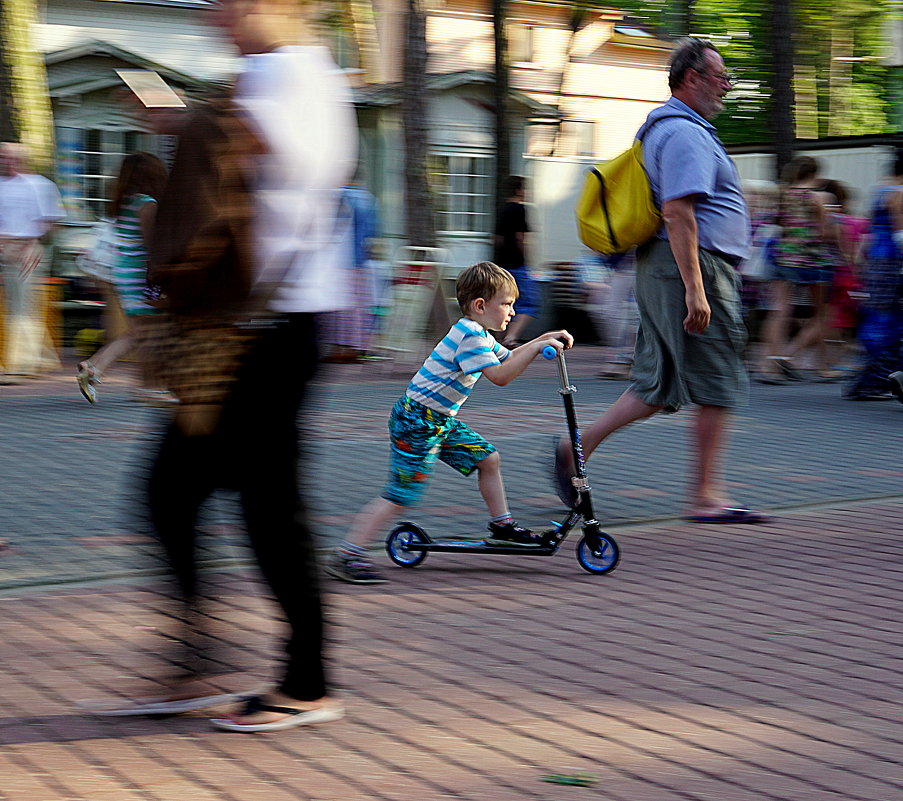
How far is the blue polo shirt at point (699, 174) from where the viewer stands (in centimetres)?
633

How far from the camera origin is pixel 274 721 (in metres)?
3.67

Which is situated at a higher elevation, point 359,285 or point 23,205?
point 23,205

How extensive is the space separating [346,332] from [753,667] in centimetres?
966

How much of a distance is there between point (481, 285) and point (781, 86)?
1154 cm

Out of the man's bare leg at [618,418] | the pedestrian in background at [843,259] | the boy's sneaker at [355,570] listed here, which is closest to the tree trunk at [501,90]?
the pedestrian in background at [843,259]

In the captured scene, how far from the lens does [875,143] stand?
19344mm

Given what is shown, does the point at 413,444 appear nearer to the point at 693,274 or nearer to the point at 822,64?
the point at 693,274

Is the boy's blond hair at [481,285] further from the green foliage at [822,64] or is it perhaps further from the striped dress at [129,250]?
the green foliage at [822,64]

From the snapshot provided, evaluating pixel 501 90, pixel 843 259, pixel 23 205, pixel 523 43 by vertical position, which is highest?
pixel 523 43

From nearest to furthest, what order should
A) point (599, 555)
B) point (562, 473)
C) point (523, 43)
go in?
point (599, 555)
point (562, 473)
point (523, 43)

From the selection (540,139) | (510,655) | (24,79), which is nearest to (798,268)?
(24,79)

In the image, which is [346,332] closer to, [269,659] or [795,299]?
[795,299]

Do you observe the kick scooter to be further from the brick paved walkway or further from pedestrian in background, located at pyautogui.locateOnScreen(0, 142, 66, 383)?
pedestrian in background, located at pyautogui.locateOnScreen(0, 142, 66, 383)

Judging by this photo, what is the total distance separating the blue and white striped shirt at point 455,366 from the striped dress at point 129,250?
515 cm
